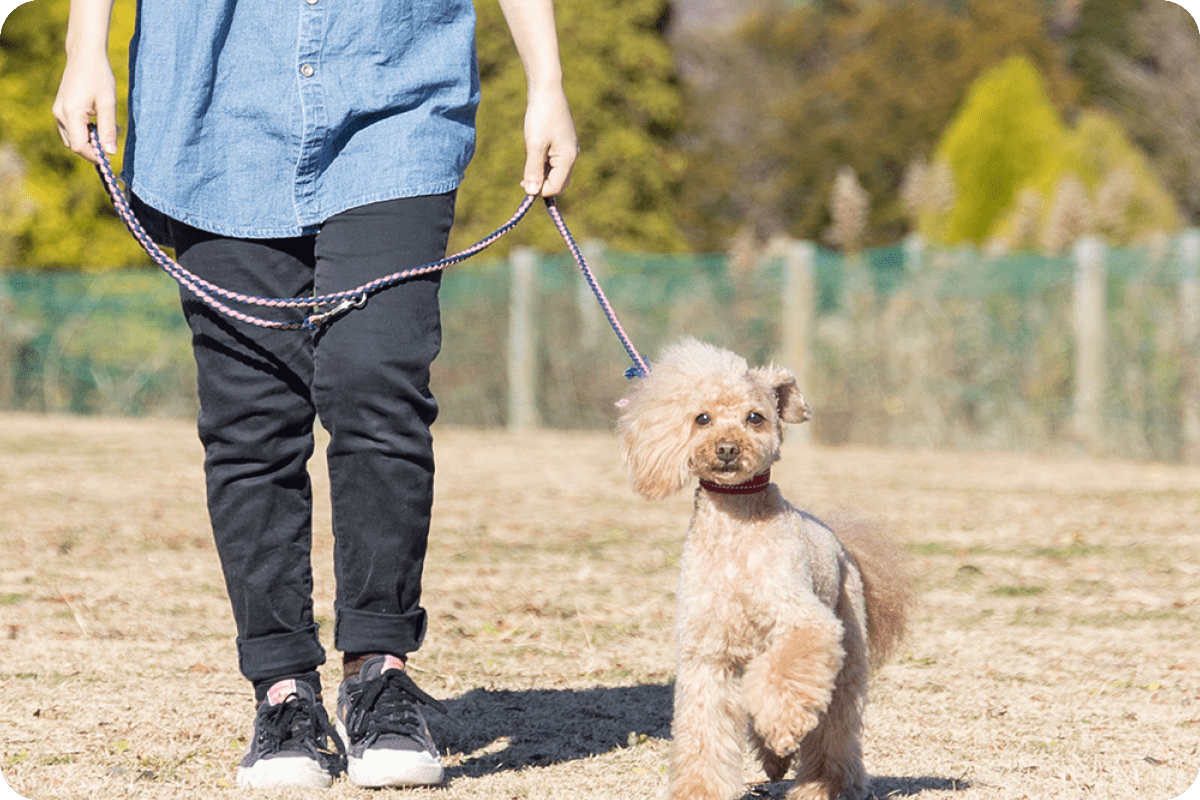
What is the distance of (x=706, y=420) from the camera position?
293 cm

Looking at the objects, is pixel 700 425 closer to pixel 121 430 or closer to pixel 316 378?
pixel 316 378

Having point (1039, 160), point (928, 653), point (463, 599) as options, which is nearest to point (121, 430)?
point (463, 599)

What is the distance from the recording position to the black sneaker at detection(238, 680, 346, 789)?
2.93 meters

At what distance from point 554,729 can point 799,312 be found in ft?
31.1

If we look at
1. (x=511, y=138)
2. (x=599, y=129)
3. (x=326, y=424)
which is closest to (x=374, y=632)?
(x=326, y=424)

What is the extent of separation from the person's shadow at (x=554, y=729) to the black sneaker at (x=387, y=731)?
7.7 inches

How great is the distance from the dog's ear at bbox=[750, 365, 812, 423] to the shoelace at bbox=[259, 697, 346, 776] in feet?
3.69

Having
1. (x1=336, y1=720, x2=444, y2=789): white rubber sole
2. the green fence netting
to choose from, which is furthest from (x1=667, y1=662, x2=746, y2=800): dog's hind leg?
the green fence netting

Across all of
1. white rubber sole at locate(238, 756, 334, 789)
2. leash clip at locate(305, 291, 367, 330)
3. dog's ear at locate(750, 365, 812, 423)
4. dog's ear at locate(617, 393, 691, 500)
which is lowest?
white rubber sole at locate(238, 756, 334, 789)

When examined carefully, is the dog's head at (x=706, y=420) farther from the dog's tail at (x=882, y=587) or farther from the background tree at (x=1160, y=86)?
the background tree at (x=1160, y=86)

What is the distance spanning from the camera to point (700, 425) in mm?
2932

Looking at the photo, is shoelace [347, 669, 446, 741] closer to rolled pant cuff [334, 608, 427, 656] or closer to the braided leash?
rolled pant cuff [334, 608, 427, 656]

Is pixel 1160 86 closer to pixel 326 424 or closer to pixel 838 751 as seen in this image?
pixel 838 751

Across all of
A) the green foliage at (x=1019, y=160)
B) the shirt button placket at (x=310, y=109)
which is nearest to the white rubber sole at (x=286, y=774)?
the shirt button placket at (x=310, y=109)
